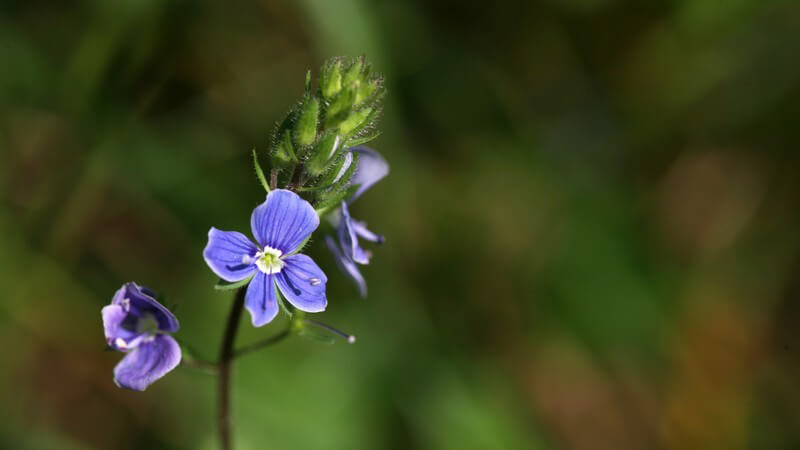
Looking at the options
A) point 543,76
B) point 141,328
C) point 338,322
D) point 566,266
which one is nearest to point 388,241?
point 338,322

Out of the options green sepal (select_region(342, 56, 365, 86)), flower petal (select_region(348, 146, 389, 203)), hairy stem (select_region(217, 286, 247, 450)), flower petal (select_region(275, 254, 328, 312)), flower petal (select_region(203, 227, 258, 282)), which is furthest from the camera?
flower petal (select_region(348, 146, 389, 203))

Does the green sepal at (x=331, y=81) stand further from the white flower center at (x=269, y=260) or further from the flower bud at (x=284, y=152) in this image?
the white flower center at (x=269, y=260)

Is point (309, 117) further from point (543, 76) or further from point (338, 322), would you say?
point (543, 76)

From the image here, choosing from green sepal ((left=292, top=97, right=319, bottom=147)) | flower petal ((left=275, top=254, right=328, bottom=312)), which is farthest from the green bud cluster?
flower petal ((left=275, top=254, right=328, bottom=312))

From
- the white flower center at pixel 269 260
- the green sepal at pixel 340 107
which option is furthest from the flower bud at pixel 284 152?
the white flower center at pixel 269 260

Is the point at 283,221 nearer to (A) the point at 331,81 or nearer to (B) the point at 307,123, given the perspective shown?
(B) the point at 307,123

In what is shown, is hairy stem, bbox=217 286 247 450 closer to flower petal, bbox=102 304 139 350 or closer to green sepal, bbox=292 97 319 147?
flower petal, bbox=102 304 139 350

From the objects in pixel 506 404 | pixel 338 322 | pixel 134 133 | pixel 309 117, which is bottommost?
pixel 506 404
